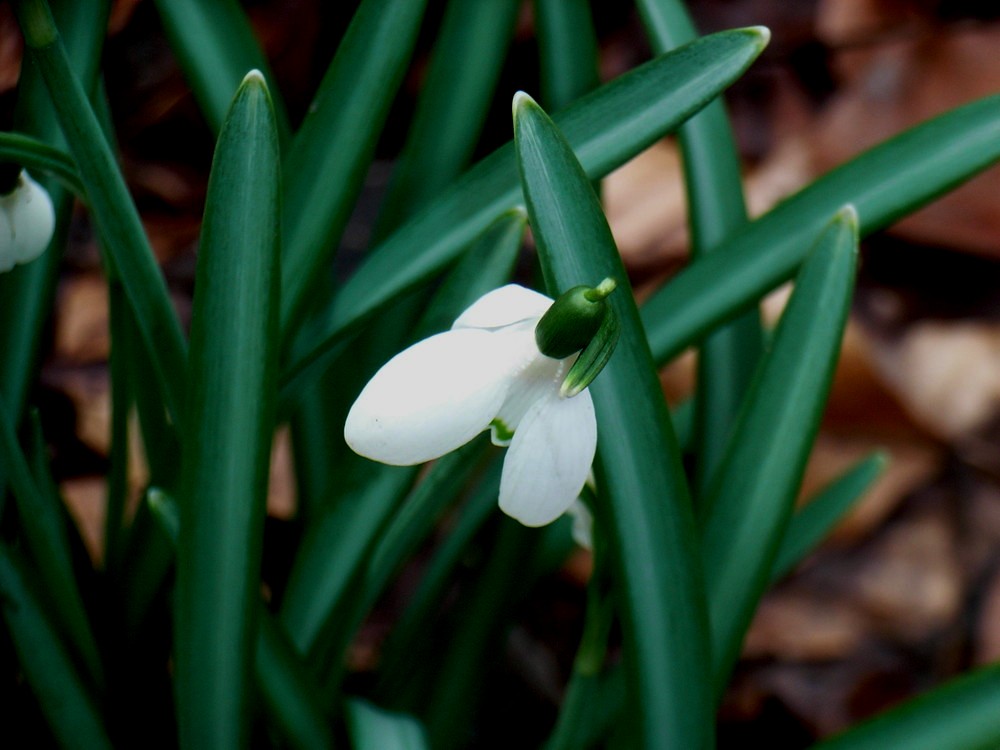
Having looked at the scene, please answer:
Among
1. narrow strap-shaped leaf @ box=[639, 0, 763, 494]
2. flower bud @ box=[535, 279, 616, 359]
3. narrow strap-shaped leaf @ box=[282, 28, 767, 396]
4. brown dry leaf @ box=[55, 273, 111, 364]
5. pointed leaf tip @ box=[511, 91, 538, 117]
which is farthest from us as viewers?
brown dry leaf @ box=[55, 273, 111, 364]

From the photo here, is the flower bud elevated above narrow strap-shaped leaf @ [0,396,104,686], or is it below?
above

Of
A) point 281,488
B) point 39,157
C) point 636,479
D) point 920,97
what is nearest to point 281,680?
point 636,479

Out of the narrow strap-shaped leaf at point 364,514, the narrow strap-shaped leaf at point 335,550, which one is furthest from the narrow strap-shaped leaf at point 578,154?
the narrow strap-shaped leaf at point 335,550

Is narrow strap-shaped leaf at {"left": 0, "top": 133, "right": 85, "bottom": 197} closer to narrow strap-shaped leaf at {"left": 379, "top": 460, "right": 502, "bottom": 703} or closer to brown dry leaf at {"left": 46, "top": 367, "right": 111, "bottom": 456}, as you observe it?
narrow strap-shaped leaf at {"left": 379, "top": 460, "right": 502, "bottom": 703}

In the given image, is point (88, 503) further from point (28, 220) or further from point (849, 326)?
point (849, 326)

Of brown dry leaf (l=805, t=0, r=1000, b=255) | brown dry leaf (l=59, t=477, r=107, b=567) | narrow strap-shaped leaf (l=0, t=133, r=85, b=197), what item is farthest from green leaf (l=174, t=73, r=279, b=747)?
brown dry leaf (l=805, t=0, r=1000, b=255)

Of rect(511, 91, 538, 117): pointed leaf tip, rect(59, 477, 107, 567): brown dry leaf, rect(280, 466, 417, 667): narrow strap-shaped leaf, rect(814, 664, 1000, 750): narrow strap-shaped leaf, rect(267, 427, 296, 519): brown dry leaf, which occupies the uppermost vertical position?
rect(511, 91, 538, 117): pointed leaf tip

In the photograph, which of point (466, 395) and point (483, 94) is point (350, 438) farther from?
point (483, 94)

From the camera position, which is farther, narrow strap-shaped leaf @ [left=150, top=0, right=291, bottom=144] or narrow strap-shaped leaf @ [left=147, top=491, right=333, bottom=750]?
narrow strap-shaped leaf @ [left=150, top=0, right=291, bottom=144]
